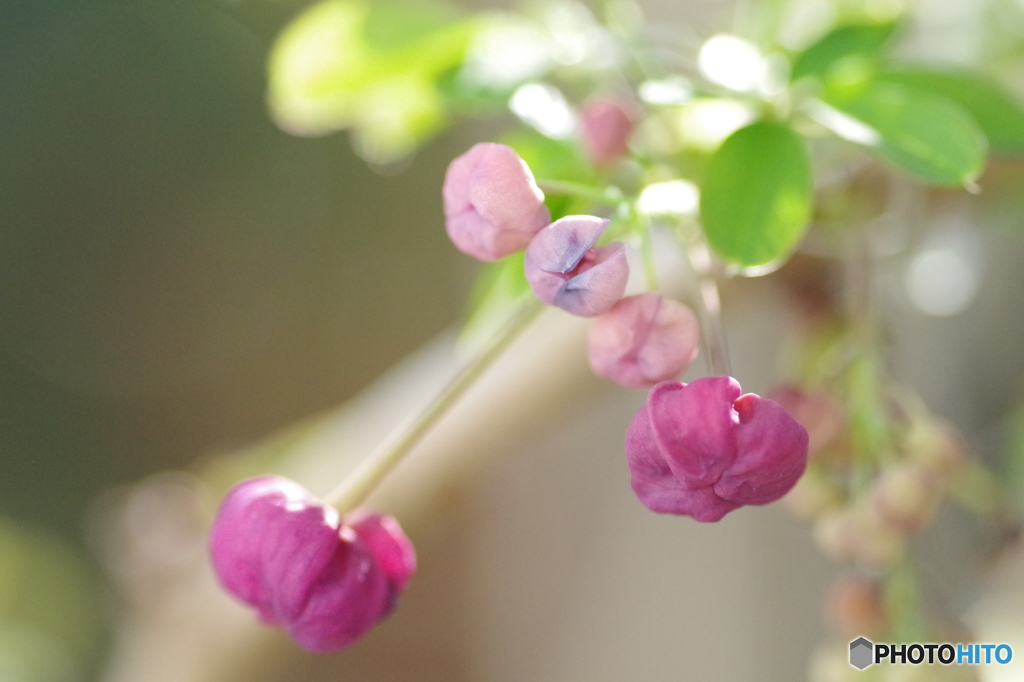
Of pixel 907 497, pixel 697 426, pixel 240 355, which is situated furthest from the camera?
pixel 240 355

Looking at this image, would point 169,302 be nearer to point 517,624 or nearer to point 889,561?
point 517,624

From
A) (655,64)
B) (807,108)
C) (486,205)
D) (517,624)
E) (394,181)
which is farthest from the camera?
(394,181)

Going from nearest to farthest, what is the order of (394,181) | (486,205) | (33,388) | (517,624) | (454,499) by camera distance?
1. (486,205)
2. (454,499)
3. (517,624)
4. (33,388)
5. (394,181)

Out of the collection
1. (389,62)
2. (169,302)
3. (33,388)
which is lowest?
(33,388)

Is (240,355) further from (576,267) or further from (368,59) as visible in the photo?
(576,267)

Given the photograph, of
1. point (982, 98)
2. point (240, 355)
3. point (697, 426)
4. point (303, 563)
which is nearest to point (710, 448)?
point (697, 426)

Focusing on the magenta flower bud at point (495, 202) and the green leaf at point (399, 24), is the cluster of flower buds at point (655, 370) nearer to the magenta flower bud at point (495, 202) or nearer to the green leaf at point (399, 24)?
the magenta flower bud at point (495, 202)

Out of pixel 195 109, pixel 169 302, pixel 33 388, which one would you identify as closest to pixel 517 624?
pixel 169 302
